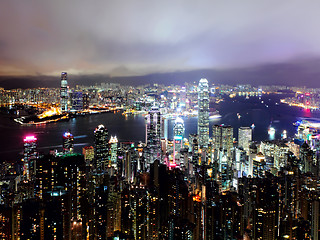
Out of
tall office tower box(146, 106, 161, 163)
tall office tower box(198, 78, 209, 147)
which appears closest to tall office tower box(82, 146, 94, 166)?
tall office tower box(146, 106, 161, 163)

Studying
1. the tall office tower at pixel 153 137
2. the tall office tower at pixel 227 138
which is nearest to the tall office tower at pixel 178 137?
the tall office tower at pixel 153 137

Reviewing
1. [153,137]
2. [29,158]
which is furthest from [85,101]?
[29,158]

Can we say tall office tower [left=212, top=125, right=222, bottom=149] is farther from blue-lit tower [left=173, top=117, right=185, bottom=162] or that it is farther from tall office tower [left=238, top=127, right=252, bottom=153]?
blue-lit tower [left=173, top=117, right=185, bottom=162]

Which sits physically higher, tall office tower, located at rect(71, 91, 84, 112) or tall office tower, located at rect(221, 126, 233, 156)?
tall office tower, located at rect(71, 91, 84, 112)

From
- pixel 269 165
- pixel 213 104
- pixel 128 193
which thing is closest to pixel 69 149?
pixel 128 193

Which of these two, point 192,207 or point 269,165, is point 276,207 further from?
point 269,165

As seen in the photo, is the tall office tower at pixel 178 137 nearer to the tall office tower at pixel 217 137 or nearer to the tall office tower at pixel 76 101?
the tall office tower at pixel 217 137
